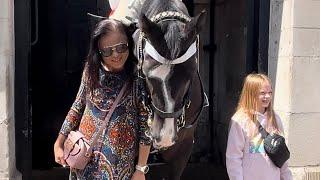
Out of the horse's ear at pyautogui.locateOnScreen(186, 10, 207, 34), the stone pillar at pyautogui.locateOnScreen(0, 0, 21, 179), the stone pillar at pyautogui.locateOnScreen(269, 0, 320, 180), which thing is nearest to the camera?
the horse's ear at pyautogui.locateOnScreen(186, 10, 207, 34)

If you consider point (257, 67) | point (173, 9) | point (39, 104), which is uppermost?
point (173, 9)

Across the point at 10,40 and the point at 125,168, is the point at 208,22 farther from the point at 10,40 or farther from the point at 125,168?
the point at 125,168

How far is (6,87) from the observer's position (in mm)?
4188

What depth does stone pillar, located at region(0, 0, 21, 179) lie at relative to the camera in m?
4.16

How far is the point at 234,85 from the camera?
6035 mm

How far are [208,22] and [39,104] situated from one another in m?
2.30

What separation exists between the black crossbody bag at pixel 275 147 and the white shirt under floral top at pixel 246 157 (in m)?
0.03

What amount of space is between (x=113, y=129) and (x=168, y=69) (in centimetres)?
48

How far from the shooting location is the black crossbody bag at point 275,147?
3262mm

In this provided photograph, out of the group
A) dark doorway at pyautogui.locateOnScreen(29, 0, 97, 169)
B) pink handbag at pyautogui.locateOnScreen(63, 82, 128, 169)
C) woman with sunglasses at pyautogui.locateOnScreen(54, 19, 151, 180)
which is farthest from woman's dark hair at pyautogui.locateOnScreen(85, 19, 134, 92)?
dark doorway at pyautogui.locateOnScreen(29, 0, 97, 169)

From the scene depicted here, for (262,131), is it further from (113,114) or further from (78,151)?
(78,151)

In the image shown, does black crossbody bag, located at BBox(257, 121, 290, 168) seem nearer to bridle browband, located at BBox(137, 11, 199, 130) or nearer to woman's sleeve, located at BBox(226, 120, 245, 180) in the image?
woman's sleeve, located at BBox(226, 120, 245, 180)

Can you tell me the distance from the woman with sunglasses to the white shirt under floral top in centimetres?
69

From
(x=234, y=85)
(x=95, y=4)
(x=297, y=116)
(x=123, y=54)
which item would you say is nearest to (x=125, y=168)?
(x=123, y=54)
